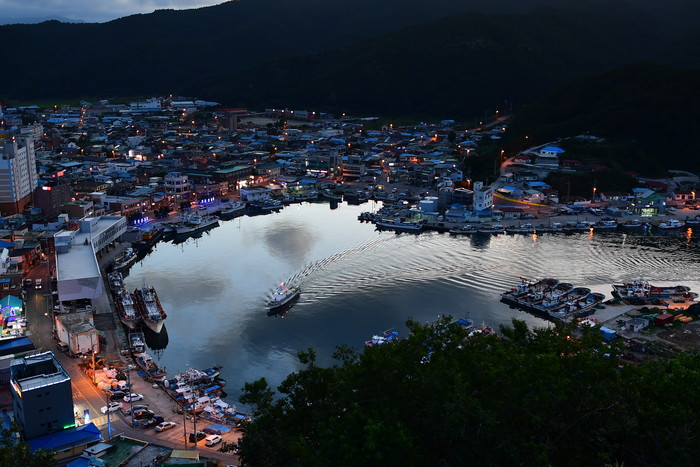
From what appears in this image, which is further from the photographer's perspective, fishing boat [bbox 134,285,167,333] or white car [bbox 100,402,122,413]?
fishing boat [bbox 134,285,167,333]

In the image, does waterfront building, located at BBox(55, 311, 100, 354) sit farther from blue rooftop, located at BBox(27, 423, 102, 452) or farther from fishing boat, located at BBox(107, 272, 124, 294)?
fishing boat, located at BBox(107, 272, 124, 294)

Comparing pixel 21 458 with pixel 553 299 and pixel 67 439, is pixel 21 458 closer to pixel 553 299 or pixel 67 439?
pixel 67 439

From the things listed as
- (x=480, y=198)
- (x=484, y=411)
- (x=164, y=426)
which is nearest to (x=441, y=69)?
(x=480, y=198)

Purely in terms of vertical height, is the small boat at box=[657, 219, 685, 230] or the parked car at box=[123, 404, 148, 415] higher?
the small boat at box=[657, 219, 685, 230]

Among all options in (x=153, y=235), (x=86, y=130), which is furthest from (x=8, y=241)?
(x=86, y=130)

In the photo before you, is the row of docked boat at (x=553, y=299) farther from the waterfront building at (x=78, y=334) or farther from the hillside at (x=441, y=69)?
the hillside at (x=441, y=69)

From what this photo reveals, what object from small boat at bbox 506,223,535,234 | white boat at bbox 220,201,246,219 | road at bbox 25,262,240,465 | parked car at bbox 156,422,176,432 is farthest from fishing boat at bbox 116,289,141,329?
small boat at bbox 506,223,535,234

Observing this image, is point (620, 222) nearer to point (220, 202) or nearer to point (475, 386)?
point (220, 202)
